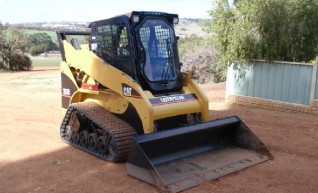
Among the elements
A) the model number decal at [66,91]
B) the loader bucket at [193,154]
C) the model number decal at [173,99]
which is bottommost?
the loader bucket at [193,154]

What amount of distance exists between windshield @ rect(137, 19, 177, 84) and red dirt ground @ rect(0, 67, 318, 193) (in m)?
1.69

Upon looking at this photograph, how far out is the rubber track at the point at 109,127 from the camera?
621 centimetres

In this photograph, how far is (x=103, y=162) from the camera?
21.2 ft

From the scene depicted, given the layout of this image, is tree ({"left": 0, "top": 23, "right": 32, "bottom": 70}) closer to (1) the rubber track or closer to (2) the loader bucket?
(1) the rubber track

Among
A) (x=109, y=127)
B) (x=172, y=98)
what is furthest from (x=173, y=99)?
(x=109, y=127)

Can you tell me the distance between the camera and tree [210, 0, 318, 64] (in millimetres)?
11353

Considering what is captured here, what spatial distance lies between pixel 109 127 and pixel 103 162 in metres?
0.62

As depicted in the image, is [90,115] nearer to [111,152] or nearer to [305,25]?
[111,152]

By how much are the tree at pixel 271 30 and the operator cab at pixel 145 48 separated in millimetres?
5049

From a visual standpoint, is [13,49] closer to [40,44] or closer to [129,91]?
[40,44]

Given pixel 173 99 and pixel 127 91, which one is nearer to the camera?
pixel 127 91

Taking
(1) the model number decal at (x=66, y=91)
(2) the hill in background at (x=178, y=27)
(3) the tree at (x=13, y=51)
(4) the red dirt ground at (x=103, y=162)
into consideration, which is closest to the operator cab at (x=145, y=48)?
(2) the hill in background at (x=178, y=27)

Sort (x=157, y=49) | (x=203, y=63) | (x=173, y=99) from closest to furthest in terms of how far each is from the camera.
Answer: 1. (x=173, y=99)
2. (x=157, y=49)
3. (x=203, y=63)

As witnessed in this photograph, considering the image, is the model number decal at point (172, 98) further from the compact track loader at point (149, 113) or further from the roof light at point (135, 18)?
the roof light at point (135, 18)
